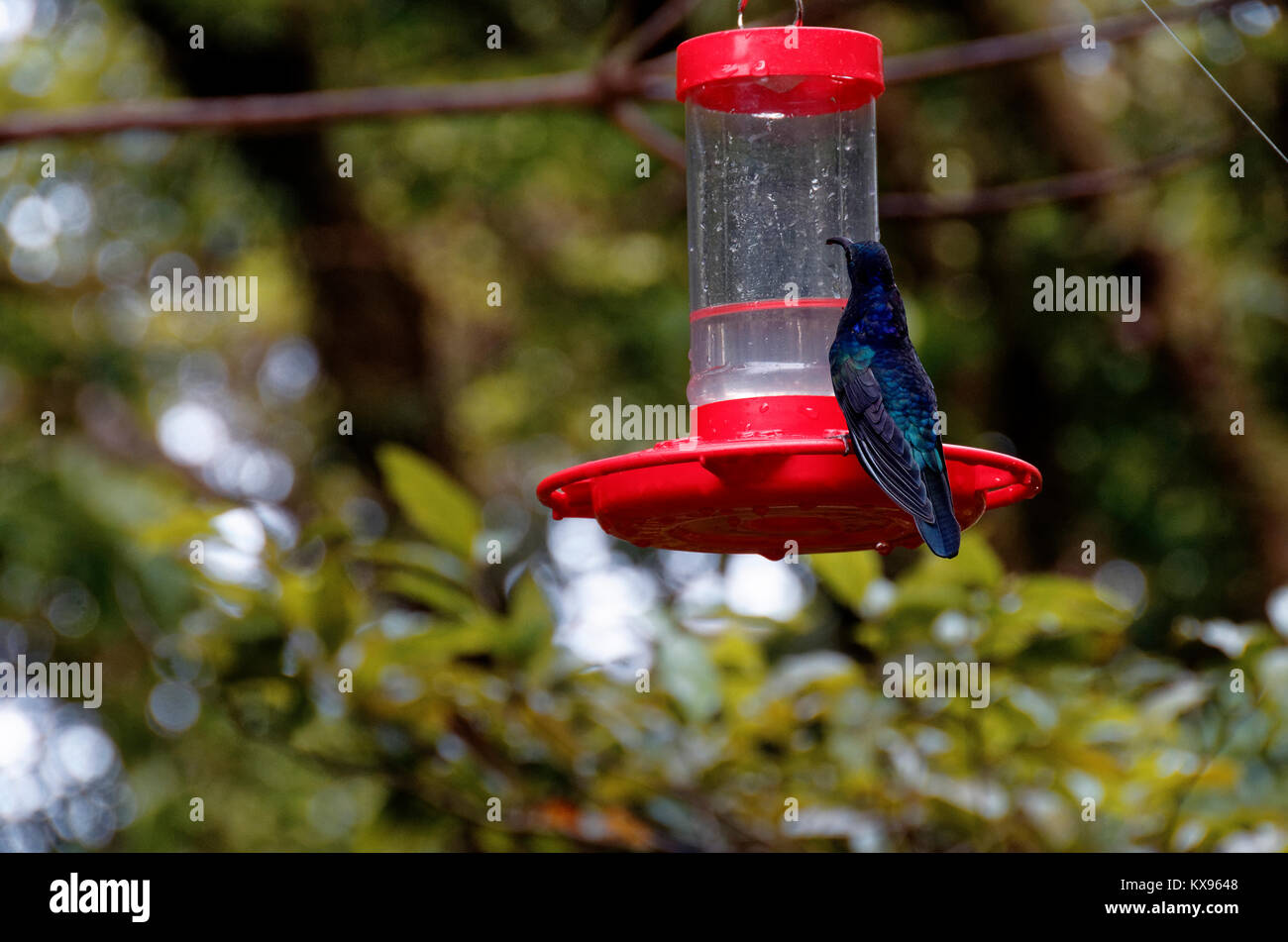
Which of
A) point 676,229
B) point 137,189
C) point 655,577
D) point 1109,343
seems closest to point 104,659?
point 137,189

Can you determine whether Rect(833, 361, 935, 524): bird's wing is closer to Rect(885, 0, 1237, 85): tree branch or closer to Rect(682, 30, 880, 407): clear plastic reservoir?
Rect(682, 30, 880, 407): clear plastic reservoir

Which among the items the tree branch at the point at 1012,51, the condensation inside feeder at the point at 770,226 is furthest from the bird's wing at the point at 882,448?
the tree branch at the point at 1012,51

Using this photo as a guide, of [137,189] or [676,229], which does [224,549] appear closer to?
[676,229]

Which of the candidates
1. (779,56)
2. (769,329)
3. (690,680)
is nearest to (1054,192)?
(769,329)

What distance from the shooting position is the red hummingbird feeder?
2.62 meters

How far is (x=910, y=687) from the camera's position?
4418 millimetres

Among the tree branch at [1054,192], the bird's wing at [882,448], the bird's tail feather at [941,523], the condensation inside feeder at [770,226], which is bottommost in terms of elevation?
the bird's tail feather at [941,523]

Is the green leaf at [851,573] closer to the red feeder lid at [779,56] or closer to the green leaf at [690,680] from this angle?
the green leaf at [690,680]

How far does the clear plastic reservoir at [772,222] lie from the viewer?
11.1ft

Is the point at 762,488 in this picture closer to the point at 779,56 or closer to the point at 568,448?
the point at 779,56

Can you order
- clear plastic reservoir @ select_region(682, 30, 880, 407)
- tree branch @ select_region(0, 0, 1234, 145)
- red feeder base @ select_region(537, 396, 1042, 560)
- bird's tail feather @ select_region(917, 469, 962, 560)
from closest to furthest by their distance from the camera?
bird's tail feather @ select_region(917, 469, 962, 560), red feeder base @ select_region(537, 396, 1042, 560), clear plastic reservoir @ select_region(682, 30, 880, 407), tree branch @ select_region(0, 0, 1234, 145)

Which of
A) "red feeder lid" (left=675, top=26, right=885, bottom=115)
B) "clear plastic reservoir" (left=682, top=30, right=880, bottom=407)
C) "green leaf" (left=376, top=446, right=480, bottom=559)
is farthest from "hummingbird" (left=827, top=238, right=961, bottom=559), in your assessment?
"green leaf" (left=376, top=446, right=480, bottom=559)

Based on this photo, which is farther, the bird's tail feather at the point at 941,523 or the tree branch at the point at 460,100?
the tree branch at the point at 460,100

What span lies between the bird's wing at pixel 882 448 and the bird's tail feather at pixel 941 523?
0.8 inches
